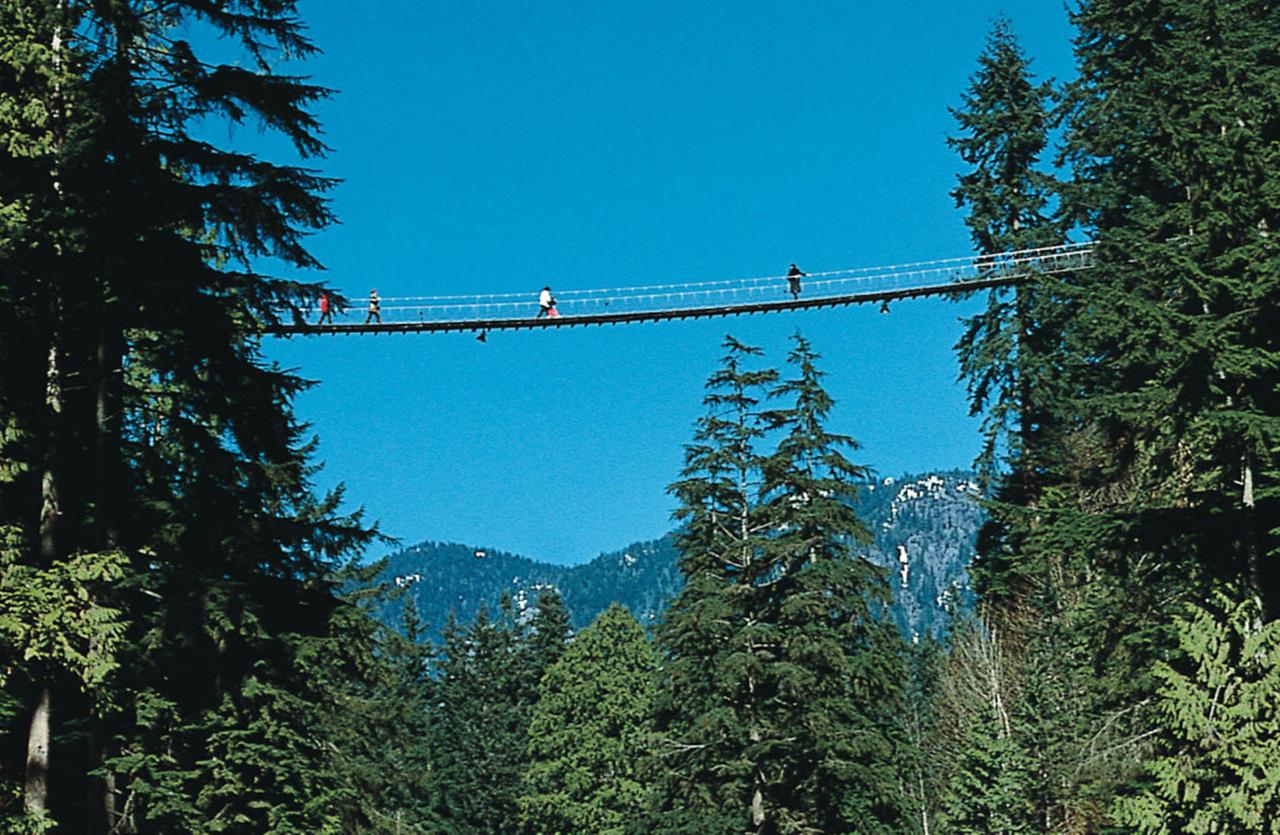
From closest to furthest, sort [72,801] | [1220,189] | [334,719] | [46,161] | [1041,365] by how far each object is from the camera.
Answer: [46,161], [72,801], [1220,189], [334,719], [1041,365]

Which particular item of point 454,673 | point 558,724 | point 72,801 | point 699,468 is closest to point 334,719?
point 699,468

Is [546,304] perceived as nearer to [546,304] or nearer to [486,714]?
[546,304]

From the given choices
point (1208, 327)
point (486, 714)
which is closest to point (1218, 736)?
point (1208, 327)

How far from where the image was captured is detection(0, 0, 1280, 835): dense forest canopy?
12773 mm

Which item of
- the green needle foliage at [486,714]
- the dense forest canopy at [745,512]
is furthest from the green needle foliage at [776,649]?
the green needle foliage at [486,714]

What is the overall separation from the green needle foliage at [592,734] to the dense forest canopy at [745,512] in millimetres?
11189

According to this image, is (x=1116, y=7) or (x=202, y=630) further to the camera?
(x=1116, y=7)

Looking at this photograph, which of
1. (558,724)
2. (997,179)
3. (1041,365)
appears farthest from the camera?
(558,724)

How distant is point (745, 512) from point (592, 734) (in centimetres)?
2129

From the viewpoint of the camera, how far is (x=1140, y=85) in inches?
1156

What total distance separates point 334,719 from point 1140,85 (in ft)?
67.8

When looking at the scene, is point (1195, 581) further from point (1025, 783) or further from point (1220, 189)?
point (1025, 783)

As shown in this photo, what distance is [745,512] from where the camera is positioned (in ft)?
103

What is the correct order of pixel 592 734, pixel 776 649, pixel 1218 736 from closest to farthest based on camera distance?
pixel 1218 736 → pixel 776 649 → pixel 592 734
